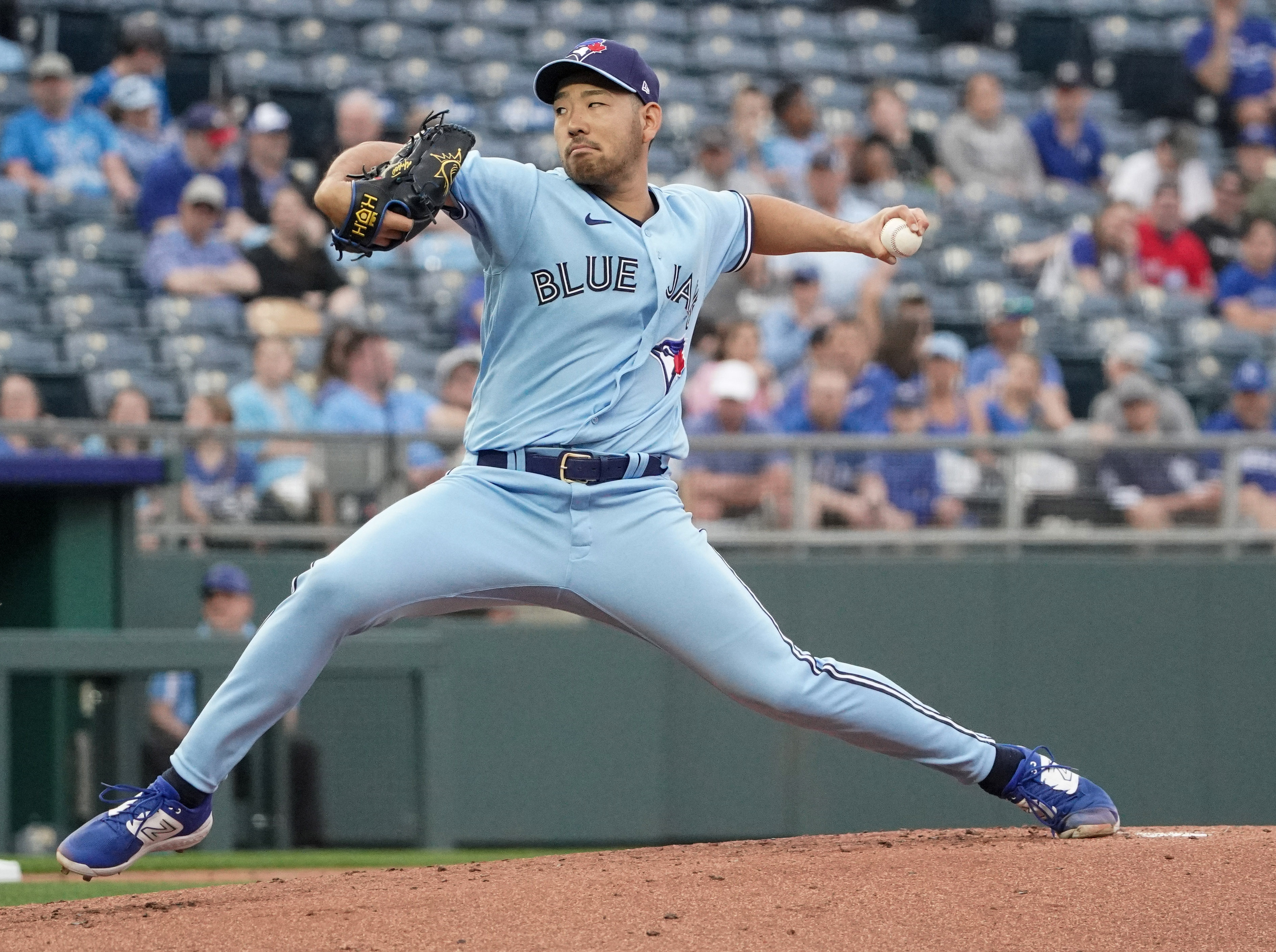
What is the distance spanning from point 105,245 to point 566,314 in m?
6.16

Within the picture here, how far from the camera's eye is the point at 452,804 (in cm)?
713

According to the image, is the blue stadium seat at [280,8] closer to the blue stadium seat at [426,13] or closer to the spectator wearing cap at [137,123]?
the blue stadium seat at [426,13]

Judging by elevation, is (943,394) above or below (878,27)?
below

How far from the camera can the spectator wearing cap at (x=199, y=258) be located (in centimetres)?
880

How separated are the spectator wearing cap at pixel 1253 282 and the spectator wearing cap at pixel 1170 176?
0.50 m

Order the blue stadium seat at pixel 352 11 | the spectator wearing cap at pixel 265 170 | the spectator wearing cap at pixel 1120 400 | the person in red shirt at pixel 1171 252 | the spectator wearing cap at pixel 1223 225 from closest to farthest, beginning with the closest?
the spectator wearing cap at pixel 1120 400
the spectator wearing cap at pixel 265 170
the person in red shirt at pixel 1171 252
the spectator wearing cap at pixel 1223 225
the blue stadium seat at pixel 352 11

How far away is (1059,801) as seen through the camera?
4.17m

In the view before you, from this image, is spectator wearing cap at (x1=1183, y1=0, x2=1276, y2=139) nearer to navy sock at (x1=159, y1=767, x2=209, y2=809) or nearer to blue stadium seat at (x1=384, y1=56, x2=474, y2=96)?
blue stadium seat at (x1=384, y1=56, x2=474, y2=96)

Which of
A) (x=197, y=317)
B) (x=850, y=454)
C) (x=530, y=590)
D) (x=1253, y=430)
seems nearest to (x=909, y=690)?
(x=850, y=454)

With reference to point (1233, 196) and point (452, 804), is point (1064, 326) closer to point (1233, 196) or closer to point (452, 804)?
point (1233, 196)

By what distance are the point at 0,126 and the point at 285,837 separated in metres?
4.89

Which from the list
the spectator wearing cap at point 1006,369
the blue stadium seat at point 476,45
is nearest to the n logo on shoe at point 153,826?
the spectator wearing cap at point 1006,369

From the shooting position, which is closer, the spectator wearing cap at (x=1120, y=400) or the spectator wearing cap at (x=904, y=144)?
the spectator wearing cap at (x=1120, y=400)

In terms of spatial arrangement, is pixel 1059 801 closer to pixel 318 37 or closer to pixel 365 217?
pixel 365 217
